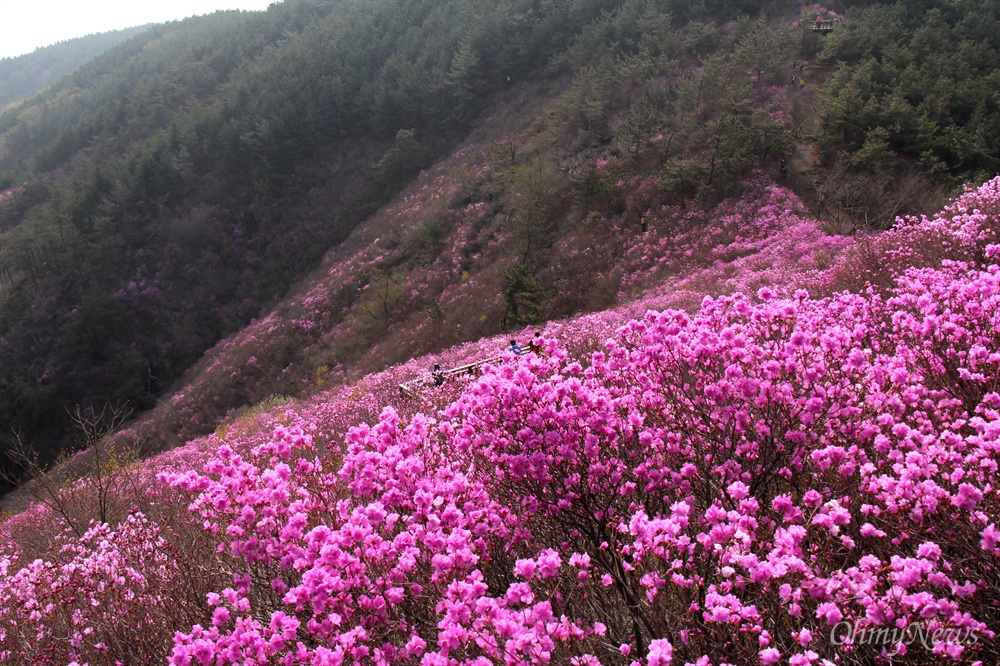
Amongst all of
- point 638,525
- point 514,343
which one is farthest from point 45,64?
point 638,525

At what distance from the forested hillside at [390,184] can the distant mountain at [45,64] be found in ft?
249

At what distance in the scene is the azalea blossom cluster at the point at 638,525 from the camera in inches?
93.3

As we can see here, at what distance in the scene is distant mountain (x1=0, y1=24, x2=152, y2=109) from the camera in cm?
11601

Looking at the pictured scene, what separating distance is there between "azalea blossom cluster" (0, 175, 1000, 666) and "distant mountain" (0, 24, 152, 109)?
480 feet

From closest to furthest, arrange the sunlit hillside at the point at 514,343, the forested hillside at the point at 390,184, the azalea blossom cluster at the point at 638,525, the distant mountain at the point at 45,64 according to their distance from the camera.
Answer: the azalea blossom cluster at the point at 638,525 < the sunlit hillside at the point at 514,343 < the forested hillside at the point at 390,184 < the distant mountain at the point at 45,64

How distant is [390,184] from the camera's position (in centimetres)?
4272

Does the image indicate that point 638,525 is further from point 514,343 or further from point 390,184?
point 390,184

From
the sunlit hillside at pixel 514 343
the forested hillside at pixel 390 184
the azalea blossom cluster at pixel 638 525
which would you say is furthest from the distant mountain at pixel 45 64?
the azalea blossom cluster at pixel 638 525

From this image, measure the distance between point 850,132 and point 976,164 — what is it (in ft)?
14.2

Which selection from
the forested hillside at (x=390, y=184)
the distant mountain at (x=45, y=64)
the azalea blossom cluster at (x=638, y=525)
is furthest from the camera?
the distant mountain at (x=45, y=64)

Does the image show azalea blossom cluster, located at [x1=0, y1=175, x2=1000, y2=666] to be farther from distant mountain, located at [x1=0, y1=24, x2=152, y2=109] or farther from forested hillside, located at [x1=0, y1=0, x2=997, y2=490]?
distant mountain, located at [x1=0, y1=24, x2=152, y2=109]

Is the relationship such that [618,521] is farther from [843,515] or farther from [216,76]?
[216,76]

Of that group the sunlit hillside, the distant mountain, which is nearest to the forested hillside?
the sunlit hillside

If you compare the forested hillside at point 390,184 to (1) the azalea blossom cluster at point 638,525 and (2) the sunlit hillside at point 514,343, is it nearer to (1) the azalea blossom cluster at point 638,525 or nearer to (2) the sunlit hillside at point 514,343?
(2) the sunlit hillside at point 514,343
